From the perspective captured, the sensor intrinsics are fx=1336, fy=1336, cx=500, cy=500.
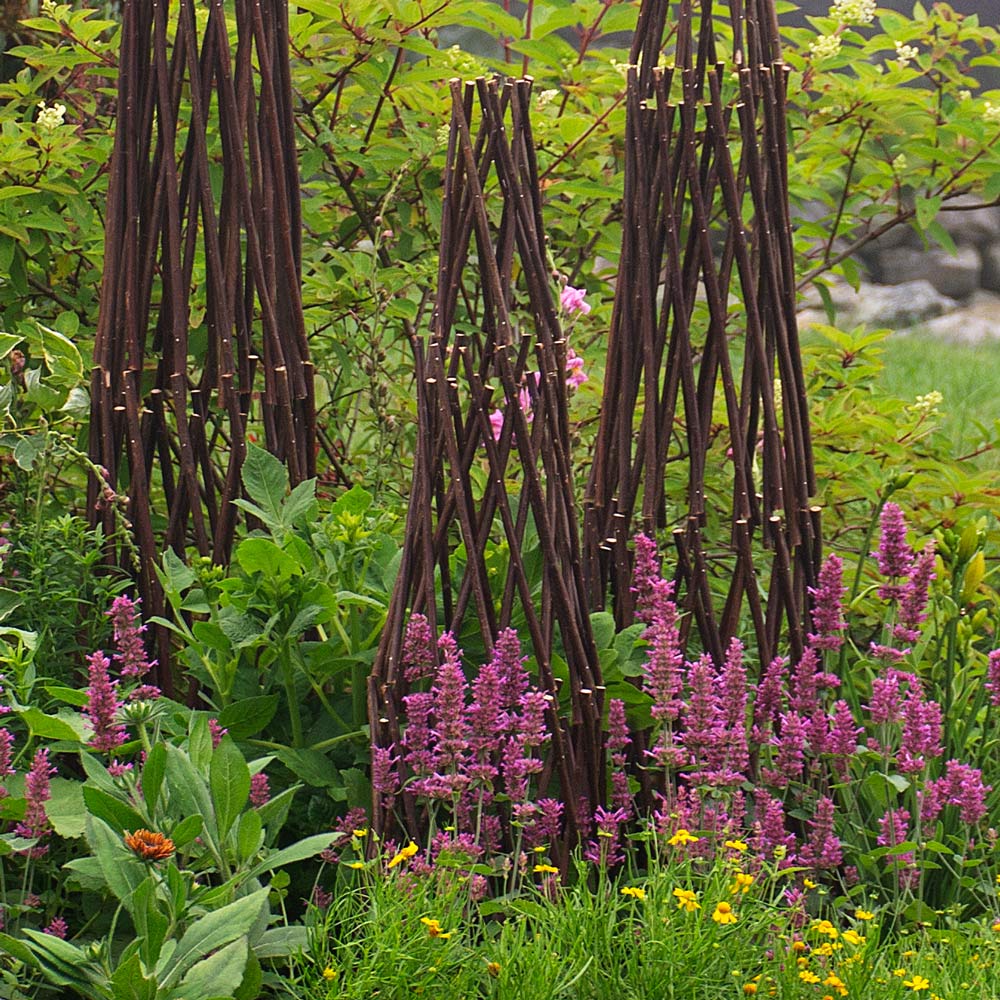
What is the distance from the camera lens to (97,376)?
2.11 meters

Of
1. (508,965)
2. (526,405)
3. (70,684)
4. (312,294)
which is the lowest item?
(508,965)

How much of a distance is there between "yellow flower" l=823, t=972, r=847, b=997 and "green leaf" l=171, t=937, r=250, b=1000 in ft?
2.14

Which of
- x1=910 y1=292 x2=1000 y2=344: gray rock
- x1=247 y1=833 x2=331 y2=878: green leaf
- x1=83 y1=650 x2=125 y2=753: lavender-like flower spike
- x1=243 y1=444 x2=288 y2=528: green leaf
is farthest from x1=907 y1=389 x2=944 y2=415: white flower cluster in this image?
x1=910 y1=292 x2=1000 y2=344: gray rock

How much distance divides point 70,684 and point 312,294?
1.02 metres

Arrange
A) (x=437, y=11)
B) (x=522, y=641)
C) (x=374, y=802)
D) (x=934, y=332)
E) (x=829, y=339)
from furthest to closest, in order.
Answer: (x=934, y=332)
(x=829, y=339)
(x=437, y=11)
(x=522, y=641)
(x=374, y=802)

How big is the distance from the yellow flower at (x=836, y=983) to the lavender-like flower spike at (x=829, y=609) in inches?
22.5

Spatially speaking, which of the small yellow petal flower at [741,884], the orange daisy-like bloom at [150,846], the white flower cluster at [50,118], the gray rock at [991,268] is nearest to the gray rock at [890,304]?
the gray rock at [991,268]

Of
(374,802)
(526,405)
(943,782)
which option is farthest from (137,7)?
(943,782)

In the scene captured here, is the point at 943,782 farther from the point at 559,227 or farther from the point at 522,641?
the point at 559,227

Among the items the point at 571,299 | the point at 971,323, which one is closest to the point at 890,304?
the point at 971,323

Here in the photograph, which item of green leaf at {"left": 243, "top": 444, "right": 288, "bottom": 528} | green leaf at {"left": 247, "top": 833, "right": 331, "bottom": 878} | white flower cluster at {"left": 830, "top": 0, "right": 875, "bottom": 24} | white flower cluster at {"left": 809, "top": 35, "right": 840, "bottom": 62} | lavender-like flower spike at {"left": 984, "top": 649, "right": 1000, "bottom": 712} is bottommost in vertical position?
green leaf at {"left": 247, "top": 833, "right": 331, "bottom": 878}

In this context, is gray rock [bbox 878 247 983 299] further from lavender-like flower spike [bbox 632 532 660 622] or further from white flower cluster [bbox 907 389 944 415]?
lavender-like flower spike [bbox 632 532 660 622]

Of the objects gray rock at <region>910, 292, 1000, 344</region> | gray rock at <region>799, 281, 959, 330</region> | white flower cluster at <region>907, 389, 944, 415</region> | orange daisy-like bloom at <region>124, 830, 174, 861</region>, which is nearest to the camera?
orange daisy-like bloom at <region>124, 830, 174, 861</region>

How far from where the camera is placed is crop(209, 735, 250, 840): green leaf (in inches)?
61.1
